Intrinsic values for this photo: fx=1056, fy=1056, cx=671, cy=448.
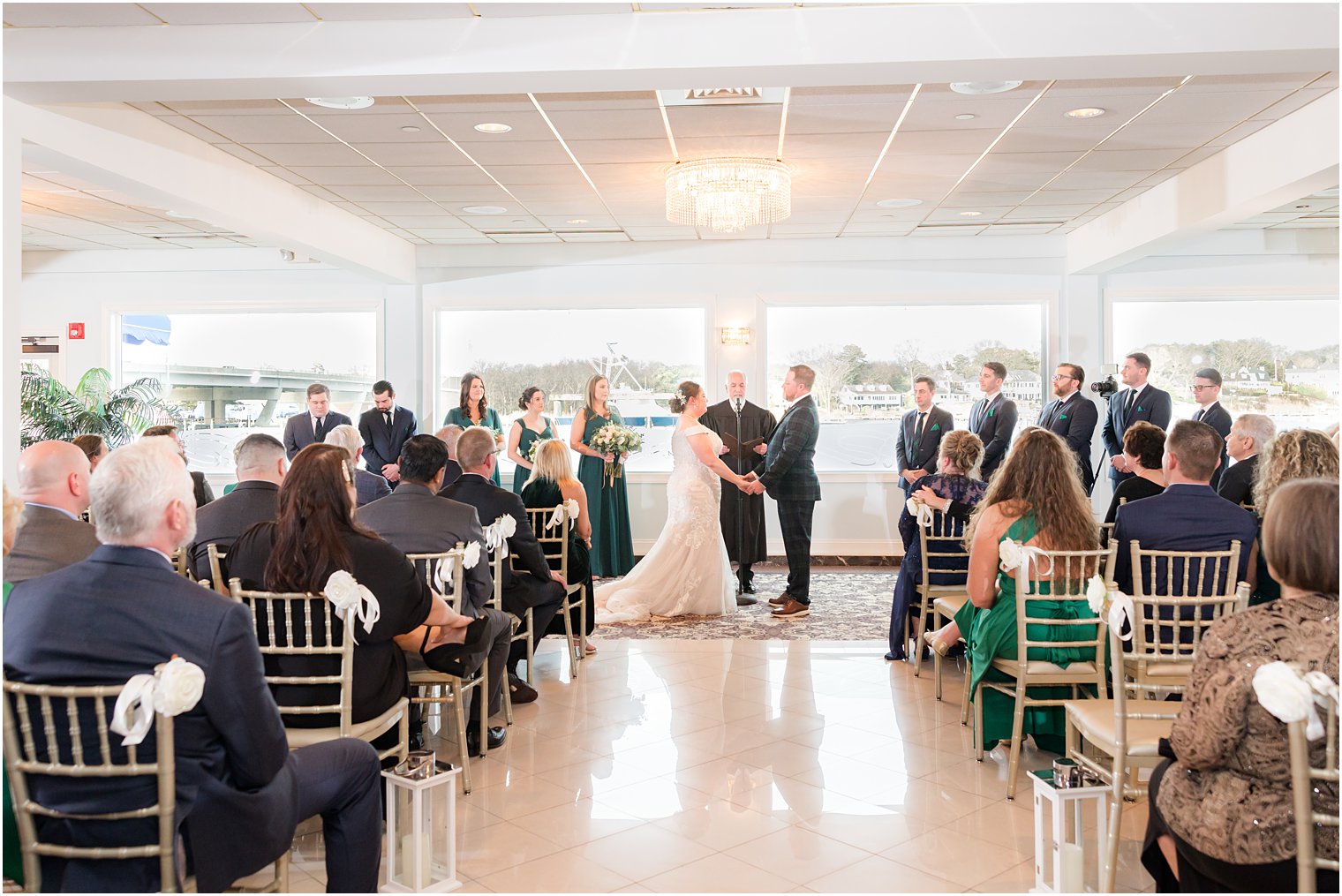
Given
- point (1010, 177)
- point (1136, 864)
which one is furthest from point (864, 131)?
point (1136, 864)

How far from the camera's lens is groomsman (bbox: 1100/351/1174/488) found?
339 inches

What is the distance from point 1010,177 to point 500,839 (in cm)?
601

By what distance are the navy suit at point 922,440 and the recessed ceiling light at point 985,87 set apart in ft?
14.0

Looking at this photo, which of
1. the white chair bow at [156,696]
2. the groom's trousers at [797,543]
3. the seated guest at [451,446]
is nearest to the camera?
the white chair bow at [156,696]

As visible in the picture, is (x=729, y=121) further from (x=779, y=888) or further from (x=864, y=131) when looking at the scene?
(x=779, y=888)

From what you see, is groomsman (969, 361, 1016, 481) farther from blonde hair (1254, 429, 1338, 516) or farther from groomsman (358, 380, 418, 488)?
groomsman (358, 380, 418, 488)

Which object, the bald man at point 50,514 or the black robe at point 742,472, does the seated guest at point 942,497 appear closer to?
the black robe at point 742,472

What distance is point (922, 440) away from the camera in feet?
31.0

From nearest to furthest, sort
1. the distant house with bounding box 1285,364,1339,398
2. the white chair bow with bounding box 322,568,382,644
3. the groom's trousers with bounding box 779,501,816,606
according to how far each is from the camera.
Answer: the white chair bow with bounding box 322,568,382,644
the groom's trousers with bounding box 779,501,816,606
the distant house with bounding box 1285,364,1339,398

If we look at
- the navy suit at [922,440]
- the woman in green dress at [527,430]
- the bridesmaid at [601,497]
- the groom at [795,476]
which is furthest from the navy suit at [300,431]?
the navy suit at [922,440]

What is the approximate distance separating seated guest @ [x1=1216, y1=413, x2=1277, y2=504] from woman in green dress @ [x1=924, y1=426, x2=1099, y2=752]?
134 cm

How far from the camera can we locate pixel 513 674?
18.3 feet

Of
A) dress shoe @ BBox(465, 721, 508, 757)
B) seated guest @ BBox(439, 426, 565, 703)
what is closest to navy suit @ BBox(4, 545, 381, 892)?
dress shoe @ BBox(465, 721, 508, 757)

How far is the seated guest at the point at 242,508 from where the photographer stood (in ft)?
13.4
